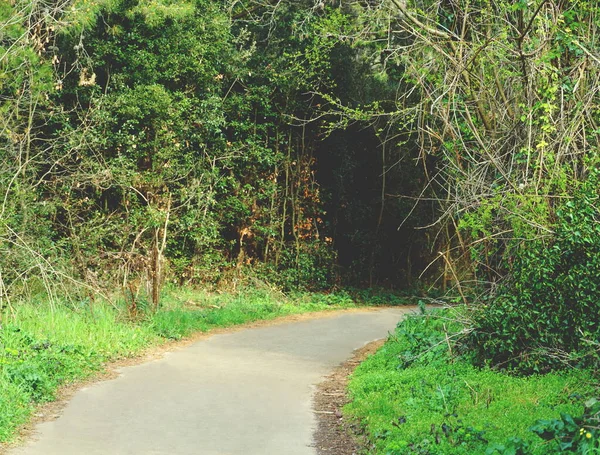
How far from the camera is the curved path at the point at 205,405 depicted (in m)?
7.55

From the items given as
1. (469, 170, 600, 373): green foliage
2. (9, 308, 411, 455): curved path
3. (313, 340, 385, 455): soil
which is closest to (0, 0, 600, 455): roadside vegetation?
(469, 170, 600, 373): green foliage

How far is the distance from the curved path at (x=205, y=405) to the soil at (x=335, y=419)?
0.15 meters

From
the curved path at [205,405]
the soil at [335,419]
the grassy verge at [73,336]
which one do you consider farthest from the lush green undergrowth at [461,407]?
the grassy verge at [73,336]

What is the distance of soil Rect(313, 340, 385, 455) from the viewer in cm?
782

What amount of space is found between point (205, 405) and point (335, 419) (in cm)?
155

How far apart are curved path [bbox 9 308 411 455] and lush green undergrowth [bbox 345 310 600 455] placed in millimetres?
841

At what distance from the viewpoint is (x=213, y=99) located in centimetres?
2067

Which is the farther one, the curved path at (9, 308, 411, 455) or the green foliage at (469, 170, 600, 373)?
the green foliage at (469, 170, 600, 373)

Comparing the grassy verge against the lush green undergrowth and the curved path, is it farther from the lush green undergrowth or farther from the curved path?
the lush green undergrowth

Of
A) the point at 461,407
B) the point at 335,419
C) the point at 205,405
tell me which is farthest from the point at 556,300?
the point at 205,405

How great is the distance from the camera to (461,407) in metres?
8.35

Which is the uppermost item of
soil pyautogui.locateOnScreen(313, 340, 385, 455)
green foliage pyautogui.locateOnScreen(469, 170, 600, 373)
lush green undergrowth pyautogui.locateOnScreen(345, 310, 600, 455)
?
green foliage pyautogui.locateOnScreen(469, 170, 600, 373)

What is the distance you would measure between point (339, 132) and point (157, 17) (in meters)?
7.46

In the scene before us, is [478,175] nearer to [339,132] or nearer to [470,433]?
[470,433]
